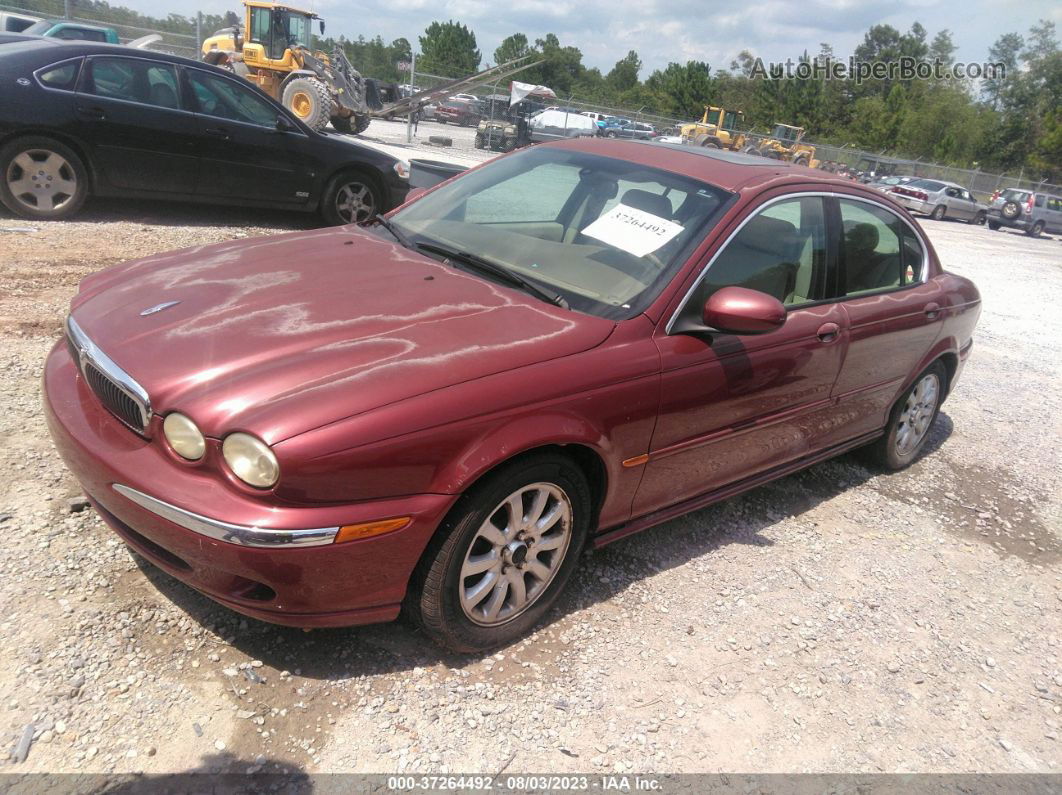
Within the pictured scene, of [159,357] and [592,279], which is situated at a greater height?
[592,279]

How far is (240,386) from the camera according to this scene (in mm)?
2236

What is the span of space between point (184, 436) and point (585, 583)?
1.71 m

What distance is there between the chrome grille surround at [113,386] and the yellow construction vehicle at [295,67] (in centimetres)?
1761

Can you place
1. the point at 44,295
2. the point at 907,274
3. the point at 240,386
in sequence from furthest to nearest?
1. the point at 44,295
2. the point at 907,274
3. the point at 240,386

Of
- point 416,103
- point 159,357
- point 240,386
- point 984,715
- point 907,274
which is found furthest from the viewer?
point 416,103

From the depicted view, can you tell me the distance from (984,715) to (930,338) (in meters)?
2.23

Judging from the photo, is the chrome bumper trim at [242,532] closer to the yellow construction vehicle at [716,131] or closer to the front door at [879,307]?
the front door at [879,307]

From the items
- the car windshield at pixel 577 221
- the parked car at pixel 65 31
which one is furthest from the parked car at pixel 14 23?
the car windshield at pixel 577 221

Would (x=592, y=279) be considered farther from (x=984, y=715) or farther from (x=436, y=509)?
(x=984, y=715)

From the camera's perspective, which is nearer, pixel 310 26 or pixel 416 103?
pixel 310 26

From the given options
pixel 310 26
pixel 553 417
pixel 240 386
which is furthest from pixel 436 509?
pixel 310 26

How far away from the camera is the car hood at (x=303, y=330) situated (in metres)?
2.22

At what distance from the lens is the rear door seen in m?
6.88

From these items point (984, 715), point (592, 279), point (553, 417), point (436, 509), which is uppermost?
point (592, 279)
